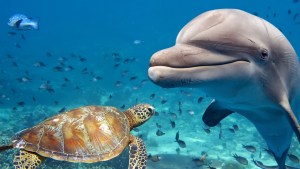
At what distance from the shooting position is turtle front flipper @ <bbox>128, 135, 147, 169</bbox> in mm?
4445

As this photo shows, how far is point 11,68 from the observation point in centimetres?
2912

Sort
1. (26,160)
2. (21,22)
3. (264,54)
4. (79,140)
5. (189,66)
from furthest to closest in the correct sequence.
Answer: (21,22) → (79,140) → (26,160) → (264,54) → (189,66)

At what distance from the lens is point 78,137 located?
442 cm

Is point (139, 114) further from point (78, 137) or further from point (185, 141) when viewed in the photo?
point (185, 141)

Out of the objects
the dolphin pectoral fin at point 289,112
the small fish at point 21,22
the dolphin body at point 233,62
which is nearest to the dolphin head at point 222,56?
the dolphin body at point 233,62

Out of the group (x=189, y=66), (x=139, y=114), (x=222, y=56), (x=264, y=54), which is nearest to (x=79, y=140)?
(x=139, y=114)

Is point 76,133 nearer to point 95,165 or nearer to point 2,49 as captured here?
point 95,165

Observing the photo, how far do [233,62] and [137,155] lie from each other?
2.69 metres

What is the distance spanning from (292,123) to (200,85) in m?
1.59

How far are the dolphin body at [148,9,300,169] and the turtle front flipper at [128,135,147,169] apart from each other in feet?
6.33

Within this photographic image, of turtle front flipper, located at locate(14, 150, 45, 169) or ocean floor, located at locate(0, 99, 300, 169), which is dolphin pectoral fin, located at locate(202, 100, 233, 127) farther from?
turtle front flipper, located at locate(14, 150, 45, 169)

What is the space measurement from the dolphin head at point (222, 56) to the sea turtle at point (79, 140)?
2189mm

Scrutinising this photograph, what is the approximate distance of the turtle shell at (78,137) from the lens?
4207 millimetres

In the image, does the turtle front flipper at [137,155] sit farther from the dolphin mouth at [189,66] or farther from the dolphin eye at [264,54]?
the dolphin eye at [264,54]
